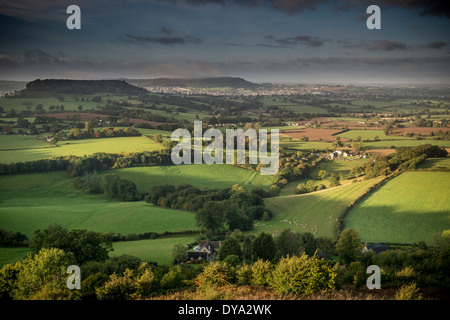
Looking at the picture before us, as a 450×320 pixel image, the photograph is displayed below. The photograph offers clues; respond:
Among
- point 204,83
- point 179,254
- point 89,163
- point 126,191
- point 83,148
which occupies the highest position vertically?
point 204,83

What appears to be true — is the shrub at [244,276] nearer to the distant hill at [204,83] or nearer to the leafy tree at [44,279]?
the leafy tree at [44,279]

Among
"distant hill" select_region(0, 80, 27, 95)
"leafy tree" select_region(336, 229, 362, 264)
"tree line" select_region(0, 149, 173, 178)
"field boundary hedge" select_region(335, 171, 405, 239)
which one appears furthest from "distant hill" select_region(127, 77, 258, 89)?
"leafy tree" select_region(336, 229, 362, 264)

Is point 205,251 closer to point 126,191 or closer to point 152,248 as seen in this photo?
point 152,248

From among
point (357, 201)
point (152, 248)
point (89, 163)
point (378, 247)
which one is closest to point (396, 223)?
point (357, 201)
